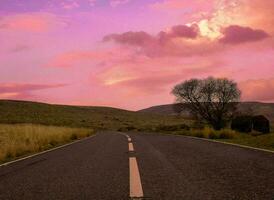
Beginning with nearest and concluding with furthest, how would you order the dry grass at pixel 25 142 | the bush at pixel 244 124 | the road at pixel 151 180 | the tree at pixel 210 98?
the road at pixel 151 180
the dry grass at pixel 25 142
the bush at pixel 244 124
the tree at pixel 210 98

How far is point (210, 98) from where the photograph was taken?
46469 mm

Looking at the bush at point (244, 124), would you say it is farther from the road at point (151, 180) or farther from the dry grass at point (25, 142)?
the road at point (151, 180)

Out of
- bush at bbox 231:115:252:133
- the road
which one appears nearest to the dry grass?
the road

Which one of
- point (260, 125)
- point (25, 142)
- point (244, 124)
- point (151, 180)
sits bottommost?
point (151, 180)

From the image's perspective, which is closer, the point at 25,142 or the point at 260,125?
the point at 25,142

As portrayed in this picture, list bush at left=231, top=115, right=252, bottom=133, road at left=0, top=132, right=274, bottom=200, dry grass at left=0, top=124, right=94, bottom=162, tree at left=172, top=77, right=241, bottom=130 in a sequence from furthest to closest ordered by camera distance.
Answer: tree at left=172, top=77, right=241, bottom=130, bush at left=231, top=115, right=252, bottom=133, dry grass at left=0, top=124, right=94, bottom=162, road at left=0, top=132, right=274, bottom=200

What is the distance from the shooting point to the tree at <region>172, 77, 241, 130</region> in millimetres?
44906

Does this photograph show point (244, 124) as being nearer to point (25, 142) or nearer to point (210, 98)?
point (210, 98)

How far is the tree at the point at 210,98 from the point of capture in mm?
44906

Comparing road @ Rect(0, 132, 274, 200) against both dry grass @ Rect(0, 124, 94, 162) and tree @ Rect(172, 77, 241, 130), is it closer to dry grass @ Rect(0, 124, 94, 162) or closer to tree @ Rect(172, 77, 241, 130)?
dry grass @ Rect(0, 124, 94, 162)

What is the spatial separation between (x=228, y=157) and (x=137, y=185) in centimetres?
432

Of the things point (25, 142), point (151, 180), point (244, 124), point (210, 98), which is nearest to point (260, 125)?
point (244, 124)

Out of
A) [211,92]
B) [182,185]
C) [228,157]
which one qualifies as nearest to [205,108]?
[211,92]

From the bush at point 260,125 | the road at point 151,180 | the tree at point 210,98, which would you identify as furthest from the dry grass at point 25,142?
the tree at point 210,98
